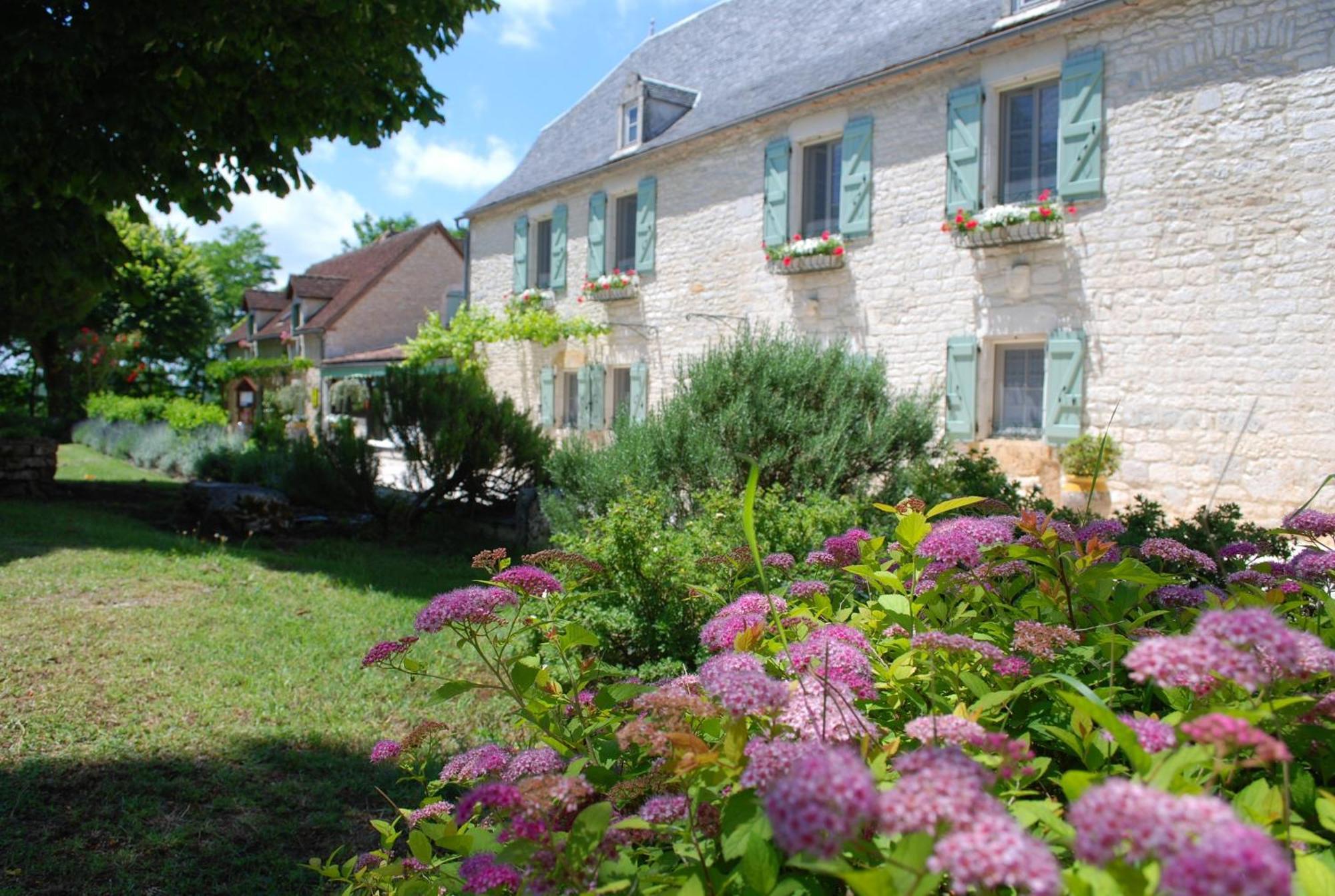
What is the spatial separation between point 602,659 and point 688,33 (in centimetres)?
1566

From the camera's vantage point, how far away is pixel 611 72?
1853cm

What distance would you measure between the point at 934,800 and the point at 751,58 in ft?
49.7

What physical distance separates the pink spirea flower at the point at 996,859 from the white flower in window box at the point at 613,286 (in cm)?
1415

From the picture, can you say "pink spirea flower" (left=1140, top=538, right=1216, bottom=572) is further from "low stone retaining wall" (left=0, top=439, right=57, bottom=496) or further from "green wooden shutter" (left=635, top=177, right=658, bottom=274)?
"low stone retaining wall" (left=0, top=439, right=57, bottom=496)

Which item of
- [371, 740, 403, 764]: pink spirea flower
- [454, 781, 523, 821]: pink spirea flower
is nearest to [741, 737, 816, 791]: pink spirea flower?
[454, 781, 523, 821]: pink spirea flower

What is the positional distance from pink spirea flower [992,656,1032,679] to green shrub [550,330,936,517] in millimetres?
4412

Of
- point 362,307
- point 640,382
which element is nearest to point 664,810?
point 640,382

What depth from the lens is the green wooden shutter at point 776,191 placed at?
40.2 ft

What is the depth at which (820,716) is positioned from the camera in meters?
1.16

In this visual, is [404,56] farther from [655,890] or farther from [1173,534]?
[655,890]

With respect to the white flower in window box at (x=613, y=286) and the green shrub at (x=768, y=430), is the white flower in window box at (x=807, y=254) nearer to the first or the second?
the white flower in window box at (x=613, y=286)

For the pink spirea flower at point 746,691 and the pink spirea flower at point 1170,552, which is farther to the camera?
the pink spirea flower at point 1170,552

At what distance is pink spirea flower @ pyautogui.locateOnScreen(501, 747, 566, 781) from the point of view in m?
1.44

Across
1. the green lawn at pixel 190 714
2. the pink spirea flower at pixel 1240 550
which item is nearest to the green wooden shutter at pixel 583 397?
the green lawn at pixel 190 714
